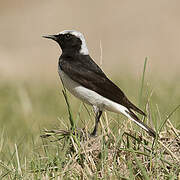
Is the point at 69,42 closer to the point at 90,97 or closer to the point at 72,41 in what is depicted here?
the point at 72,41

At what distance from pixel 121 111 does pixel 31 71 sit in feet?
29.4

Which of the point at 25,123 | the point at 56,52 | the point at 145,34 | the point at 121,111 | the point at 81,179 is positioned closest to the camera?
the point at 81,179

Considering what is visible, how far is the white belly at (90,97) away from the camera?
17.5ft

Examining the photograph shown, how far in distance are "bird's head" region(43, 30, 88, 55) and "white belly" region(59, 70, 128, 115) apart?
0.63 m

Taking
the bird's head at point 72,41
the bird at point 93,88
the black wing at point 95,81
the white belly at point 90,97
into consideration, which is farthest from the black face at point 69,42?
the white belly at point 90,97

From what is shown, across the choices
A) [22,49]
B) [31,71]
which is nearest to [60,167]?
[31,71]

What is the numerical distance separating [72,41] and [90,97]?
955 millimetres

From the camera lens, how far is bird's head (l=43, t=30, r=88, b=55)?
237 inches

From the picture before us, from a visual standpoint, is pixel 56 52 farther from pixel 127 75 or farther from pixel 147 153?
pixel 147 153

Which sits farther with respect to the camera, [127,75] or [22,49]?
[22,49]

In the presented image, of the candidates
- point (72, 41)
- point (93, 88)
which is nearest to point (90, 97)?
point (93, 88)

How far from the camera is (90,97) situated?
17.5 feet

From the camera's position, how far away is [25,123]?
878cm

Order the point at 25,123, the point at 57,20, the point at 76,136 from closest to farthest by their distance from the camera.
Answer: the point at 76,136 → the point at 25,123 → the point at 57,20
